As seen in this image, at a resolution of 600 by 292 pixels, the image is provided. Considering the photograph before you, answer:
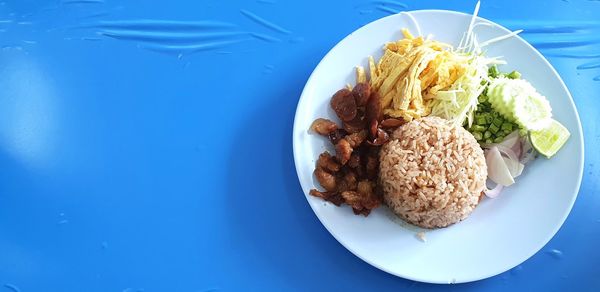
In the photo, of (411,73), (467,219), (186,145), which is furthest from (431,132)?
(186,145)

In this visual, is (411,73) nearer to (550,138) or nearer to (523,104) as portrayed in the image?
(523,104)

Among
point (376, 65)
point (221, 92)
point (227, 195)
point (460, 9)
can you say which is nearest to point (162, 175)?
point (227, 195)

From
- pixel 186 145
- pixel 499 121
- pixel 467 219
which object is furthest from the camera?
pixel 186 145

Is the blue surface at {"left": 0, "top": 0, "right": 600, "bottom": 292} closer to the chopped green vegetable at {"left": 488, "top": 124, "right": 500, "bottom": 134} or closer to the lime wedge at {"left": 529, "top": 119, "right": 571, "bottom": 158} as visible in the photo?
the lime wedge at {"left": 529, "top": 119, "right": 571, "bottom": 158}

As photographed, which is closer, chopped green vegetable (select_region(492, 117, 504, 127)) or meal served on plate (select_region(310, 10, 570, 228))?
meal served on plate (select_region(310, 10, 570, 228))

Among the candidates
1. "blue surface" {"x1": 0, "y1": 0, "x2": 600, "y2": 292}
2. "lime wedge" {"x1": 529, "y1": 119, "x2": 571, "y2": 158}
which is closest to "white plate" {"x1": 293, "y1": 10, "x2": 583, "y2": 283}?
"lime wedge" {"x1": 529, "y1": 119, "x2": 571, "y2": 158}

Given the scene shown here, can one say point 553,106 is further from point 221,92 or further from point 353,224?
point 221,92
